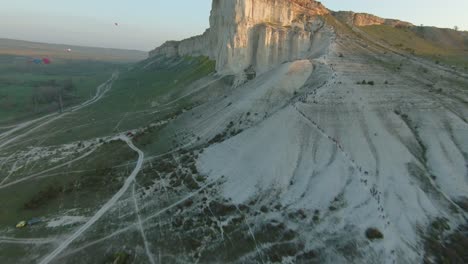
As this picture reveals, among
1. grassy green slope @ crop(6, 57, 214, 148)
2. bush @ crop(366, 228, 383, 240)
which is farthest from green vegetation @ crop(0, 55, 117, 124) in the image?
bush @ crop(366, 228, 383, 240)

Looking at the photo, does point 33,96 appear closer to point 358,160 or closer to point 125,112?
point 125,112

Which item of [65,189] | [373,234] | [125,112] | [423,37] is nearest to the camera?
[373,234]

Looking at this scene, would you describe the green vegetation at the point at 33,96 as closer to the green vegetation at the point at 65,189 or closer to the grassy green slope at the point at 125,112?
the grassy green slope at the point at 125,112

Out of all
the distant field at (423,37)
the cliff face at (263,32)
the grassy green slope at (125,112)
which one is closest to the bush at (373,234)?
the cliff face at (263,32)

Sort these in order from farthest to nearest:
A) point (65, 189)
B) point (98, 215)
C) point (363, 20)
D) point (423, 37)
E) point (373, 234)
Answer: point (363, 20), point (423, 37), point (65, 189), point (98, 215), point (373, 234)

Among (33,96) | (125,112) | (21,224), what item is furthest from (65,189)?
(33,96)

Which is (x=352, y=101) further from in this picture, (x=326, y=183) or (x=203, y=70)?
(x=203, y=70)

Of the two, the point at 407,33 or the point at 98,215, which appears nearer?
the point at 98,215
